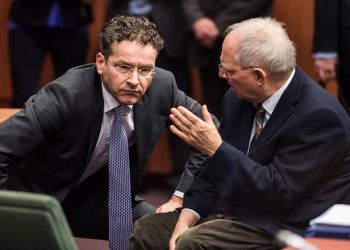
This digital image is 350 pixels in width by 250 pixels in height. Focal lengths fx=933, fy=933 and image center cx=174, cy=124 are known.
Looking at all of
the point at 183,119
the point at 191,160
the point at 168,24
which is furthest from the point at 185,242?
the point at 168,24

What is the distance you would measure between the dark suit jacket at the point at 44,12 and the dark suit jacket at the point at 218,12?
0.60 m

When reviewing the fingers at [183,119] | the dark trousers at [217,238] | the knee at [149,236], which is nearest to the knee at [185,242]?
the dark trousers at [217,238]

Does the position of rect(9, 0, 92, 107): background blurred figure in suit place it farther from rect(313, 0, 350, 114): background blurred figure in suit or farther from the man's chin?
the man's chin

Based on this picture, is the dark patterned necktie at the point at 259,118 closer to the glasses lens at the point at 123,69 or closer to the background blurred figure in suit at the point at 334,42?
the glasses lens at the point at 123,69

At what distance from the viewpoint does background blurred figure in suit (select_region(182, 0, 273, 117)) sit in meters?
4.66

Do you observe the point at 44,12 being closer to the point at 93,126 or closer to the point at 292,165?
the point at 93,126

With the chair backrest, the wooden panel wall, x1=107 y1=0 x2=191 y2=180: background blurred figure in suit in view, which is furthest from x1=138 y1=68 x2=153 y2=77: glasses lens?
the wooden panel wall

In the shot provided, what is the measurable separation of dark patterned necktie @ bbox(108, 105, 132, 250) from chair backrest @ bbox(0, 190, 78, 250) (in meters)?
1.03

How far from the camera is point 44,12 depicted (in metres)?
5.01

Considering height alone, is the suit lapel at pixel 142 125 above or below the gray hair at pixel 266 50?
below

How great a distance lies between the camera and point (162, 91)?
3371 mm

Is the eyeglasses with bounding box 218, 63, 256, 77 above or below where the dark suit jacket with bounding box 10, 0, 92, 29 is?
above

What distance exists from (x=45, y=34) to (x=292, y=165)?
2.55m

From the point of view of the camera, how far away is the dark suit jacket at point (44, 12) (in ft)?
16.4
